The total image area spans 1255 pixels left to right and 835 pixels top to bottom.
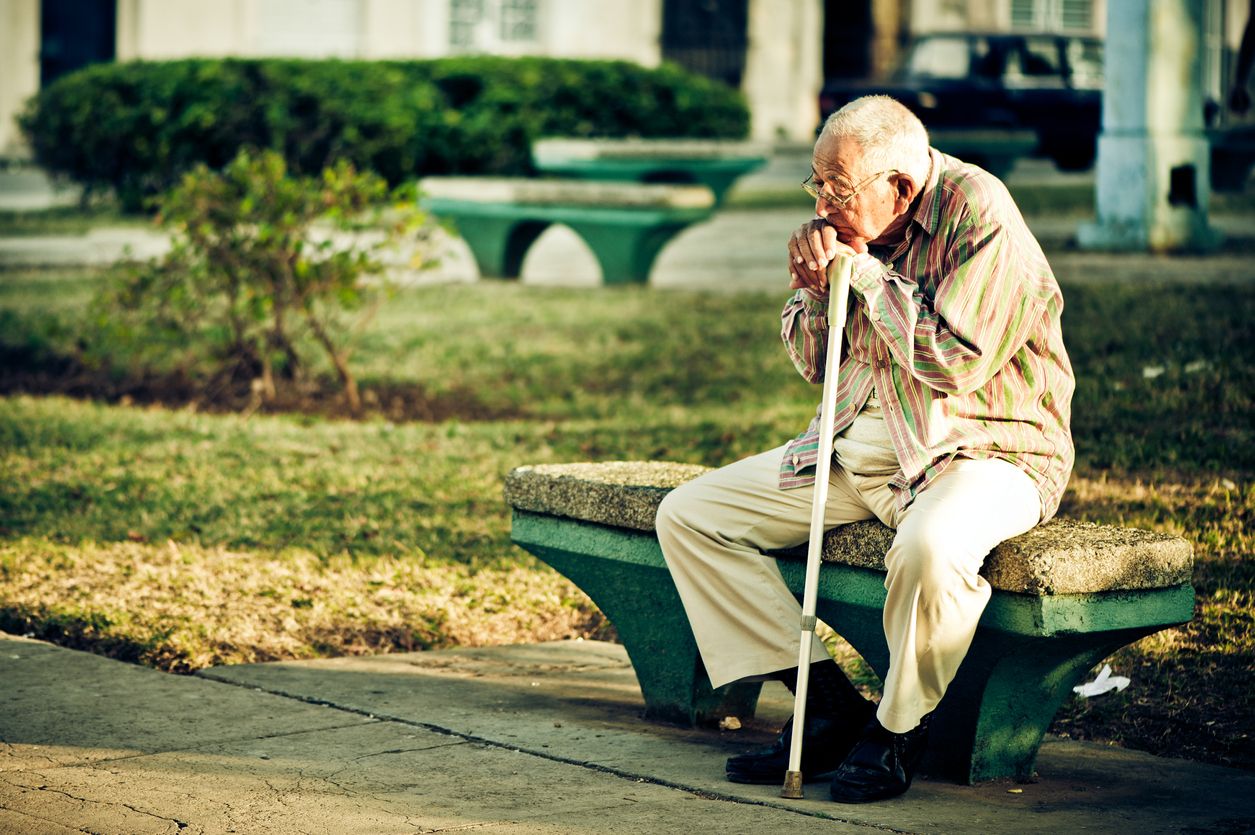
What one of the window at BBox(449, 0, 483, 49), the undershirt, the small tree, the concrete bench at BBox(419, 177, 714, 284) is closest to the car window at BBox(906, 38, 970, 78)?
the window at BBox(449, 0, 483, 49)

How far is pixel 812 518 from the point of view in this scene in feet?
12.7

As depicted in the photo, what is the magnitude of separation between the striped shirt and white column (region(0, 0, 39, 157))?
24622mm

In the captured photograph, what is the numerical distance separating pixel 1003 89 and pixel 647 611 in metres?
22.4

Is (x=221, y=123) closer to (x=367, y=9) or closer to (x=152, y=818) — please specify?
(x=367, y=9)

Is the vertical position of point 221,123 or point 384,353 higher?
point 221,123

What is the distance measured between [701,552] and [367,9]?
24.1 metres

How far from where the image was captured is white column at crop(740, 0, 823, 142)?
3133 centimetres

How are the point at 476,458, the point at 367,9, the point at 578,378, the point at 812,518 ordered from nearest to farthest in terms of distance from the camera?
the point at 812,518 < the point at 476,458 < the point at 578,378 < the point at 367,9

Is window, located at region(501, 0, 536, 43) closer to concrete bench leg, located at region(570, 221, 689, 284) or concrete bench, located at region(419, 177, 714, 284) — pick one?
concrete bench, located at region(419, 177, 714, 284)

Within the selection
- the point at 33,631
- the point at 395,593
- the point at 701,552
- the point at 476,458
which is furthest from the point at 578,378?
the point at 701,552

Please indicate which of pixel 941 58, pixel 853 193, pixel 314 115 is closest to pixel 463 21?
pixel 941 58

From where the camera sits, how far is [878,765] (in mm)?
3699

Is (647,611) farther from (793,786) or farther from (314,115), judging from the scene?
(314,115)

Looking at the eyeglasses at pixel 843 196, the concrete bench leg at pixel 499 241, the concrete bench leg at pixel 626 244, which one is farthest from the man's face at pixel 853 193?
the concrete bench leg at pixel 499 241
